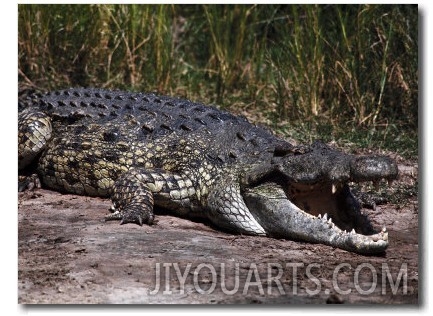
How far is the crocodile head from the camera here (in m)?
5.11

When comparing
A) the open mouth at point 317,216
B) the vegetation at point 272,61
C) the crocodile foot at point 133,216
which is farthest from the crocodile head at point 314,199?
the vegetation at point 272,61

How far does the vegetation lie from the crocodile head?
1638mm

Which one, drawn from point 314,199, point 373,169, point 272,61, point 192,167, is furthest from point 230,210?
point 272,61

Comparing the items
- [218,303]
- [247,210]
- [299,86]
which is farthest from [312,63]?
[218,303]

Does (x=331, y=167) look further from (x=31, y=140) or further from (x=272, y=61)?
(x=272, y=61)

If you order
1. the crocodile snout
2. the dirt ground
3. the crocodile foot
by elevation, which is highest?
the crocodile snout

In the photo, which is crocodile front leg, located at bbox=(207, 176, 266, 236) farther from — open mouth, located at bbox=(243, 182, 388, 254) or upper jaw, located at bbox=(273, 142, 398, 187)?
upper jaw, located at bbox=(273, 142, 398, 187)

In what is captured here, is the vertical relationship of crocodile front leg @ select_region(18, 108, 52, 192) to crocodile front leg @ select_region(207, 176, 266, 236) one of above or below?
above

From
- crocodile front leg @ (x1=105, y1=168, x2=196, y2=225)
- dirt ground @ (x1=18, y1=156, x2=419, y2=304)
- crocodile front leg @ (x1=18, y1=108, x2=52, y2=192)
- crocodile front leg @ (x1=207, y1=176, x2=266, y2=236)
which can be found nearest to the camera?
dirt ground @ (x1=18, y1=156, x2=419, y2=304)

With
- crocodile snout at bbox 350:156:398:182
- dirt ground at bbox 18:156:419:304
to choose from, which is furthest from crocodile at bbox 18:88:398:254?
dirt ground at bbox 18:156:419:304

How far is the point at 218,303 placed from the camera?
4.49 metres

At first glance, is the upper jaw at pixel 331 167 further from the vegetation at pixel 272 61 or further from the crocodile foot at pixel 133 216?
the vegetation at pixel 272 61

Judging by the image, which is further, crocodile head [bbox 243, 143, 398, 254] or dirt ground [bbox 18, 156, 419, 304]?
crocodile head [bbox 243, 143, 398, 254]

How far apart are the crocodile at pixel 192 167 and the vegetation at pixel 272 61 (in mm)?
735
